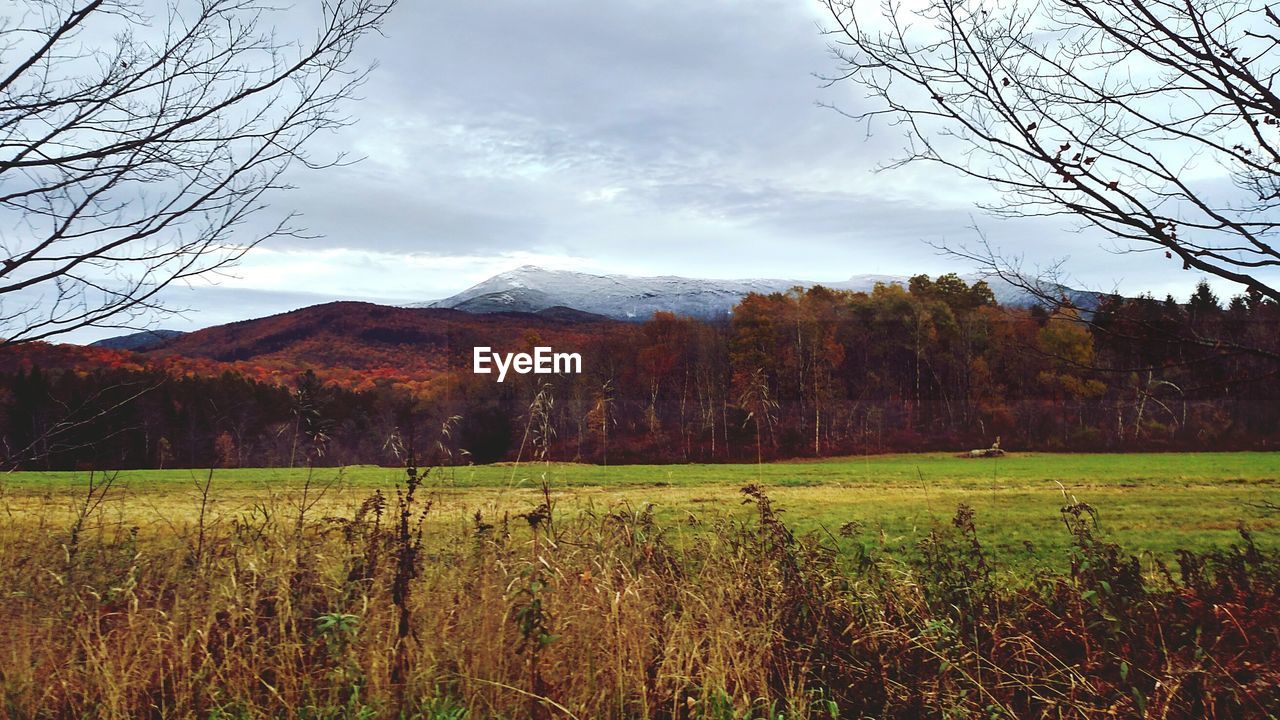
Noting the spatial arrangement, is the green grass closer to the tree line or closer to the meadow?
the meadow

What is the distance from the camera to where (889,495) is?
955 inches

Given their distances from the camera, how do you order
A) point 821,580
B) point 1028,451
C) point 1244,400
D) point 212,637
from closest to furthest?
point 212,637 < point 821,580 < point 1244,400 < point 1028,451

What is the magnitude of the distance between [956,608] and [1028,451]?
58.7 metres

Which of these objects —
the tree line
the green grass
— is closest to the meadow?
the green grass

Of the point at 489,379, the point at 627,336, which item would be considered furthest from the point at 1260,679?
the point at 627,336

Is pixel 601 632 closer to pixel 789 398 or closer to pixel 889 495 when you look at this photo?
pixel 889 495

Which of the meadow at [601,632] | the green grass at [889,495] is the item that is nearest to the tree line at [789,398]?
the green grass at [889,495]

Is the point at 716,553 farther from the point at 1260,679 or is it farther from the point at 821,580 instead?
the point at 1260,679

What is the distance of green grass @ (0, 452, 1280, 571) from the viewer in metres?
12.3

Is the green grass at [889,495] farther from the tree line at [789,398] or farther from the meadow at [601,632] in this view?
the tree line at [789,398]

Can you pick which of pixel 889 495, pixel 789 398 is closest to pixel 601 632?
pixel 889 495

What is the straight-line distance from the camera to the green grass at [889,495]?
12.3 meters

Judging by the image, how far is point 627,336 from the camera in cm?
6969

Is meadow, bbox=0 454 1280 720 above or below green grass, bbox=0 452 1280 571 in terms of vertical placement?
above
